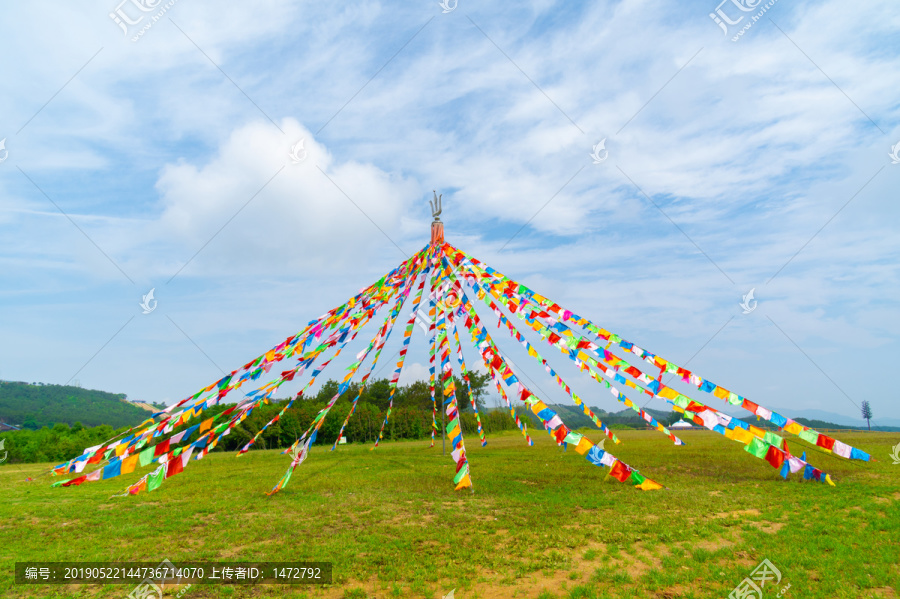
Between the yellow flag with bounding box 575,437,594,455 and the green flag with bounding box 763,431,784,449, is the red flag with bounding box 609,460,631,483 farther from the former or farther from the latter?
the green flag with bounding box 763,431,784,449

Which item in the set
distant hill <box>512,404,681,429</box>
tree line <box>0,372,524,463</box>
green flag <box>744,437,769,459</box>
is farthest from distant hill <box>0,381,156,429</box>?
green flag <box>744,437,769,459</box>

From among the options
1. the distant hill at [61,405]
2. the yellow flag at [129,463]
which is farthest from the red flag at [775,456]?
the distant hill at [61,405]

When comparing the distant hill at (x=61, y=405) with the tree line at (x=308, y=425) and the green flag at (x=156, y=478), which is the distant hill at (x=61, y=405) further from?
the green flag at (x=156, y=478)

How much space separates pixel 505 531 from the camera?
652 cm

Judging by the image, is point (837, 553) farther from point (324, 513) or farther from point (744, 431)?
point (324, 513)

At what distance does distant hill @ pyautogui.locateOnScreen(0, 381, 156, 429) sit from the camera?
166 feet

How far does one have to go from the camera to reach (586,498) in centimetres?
834

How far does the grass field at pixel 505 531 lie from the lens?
4805 millimetres

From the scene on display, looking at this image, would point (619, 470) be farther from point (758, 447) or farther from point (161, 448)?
point (161, 448)

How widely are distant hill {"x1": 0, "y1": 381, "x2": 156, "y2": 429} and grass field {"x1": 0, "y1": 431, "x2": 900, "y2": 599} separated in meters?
49.8

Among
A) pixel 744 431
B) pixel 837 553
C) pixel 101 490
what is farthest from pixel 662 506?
pixel 101 490

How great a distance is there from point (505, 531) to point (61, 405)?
7461 centimetres

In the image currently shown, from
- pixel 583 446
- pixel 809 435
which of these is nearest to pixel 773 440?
pixel 809 435

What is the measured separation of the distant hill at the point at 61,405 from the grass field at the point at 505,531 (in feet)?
163
